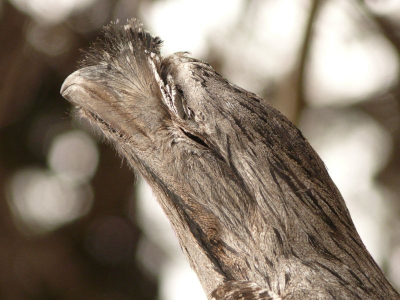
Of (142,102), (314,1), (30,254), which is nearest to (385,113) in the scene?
(314,1)

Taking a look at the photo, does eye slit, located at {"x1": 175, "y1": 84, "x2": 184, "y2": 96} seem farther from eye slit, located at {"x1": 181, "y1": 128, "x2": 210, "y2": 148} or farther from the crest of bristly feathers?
eye slit, located at {"x1": 181, "y1": 128, "x2": 210, "y2": 148}

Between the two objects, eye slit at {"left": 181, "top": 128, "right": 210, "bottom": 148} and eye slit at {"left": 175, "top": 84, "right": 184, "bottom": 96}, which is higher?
eye slit at {"left": 175, "top": 84, "right": 184, "bottom": 96}

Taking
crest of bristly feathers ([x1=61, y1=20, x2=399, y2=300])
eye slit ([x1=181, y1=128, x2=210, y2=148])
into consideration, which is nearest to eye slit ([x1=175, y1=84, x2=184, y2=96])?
crest of bristly feathers ([x1=61, y1=20, x2=399, y2=300])

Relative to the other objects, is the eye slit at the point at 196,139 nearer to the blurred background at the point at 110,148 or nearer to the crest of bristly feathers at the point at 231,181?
the crest of bristly feathers at the point at 231,181

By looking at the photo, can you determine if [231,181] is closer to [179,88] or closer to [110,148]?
[179,88]

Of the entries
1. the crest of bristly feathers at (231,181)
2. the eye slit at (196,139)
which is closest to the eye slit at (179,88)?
the crest of bristly feathers at (231,181)

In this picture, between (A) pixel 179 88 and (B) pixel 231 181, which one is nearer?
(B) pixel 231 181

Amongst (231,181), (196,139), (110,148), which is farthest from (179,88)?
(110,148)

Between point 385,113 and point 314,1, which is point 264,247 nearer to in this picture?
point 314,1
